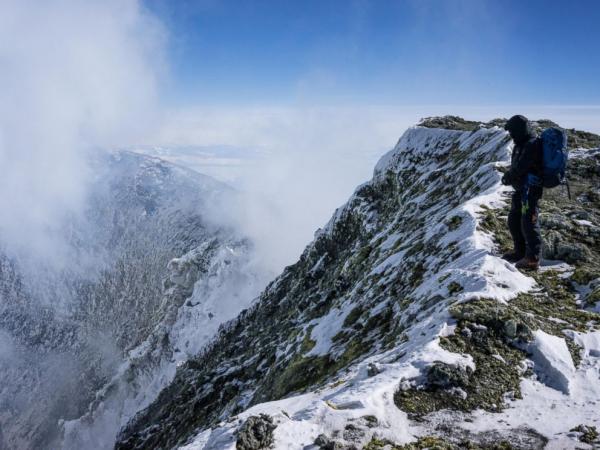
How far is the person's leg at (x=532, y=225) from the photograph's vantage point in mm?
13422

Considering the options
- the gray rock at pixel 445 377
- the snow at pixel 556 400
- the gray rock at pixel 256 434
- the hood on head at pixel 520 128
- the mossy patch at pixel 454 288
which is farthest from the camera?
the hood on head at pixel 520 128

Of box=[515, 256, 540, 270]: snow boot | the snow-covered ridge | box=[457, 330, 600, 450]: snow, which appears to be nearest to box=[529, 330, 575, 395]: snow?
box=[457, 330, 600, 450]: snow

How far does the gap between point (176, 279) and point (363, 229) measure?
532ft

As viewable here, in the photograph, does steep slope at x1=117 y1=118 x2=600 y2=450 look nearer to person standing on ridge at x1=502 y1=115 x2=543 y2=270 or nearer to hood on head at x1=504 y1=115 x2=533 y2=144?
person standing on ridge at x1=502 y1=115 x2=543 y2=270

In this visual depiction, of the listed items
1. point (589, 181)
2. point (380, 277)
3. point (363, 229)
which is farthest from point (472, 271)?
point (363, 229)

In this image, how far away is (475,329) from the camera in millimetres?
10141

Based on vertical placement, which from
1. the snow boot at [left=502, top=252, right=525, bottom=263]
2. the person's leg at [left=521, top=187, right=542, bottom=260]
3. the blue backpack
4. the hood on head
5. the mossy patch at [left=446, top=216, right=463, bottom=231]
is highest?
the hood on head

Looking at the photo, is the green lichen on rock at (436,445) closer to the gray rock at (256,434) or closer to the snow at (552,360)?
the gray rock at (256,434)

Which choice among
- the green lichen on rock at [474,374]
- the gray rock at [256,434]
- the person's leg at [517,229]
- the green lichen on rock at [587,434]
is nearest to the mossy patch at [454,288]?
the green lichen on rock at [474,374]

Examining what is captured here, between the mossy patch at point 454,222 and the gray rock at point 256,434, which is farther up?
the mossy patch at point 454,222

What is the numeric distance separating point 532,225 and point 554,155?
7.55 ft

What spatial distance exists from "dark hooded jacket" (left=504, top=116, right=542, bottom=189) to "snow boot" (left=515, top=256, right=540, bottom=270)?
243cm

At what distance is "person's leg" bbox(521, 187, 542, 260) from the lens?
528 inches

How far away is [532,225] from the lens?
44.1ft
